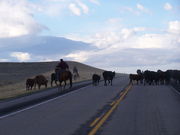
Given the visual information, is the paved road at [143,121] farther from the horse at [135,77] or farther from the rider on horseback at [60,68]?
the horse at [135,77]

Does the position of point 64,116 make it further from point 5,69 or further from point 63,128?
point 5,69

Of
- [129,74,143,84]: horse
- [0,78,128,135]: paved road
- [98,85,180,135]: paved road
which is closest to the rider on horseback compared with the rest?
[0,78,128,135]: paved road

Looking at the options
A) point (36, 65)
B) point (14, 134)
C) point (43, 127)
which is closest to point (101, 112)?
point (43, 127)

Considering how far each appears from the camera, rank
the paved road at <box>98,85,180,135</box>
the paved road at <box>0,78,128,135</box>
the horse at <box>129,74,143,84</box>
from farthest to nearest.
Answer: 1. the horse at <box>129,74,143,84</box>
2. the paved road at <box>0,78,128,135</box>
3. the paved road at <box>98,85,180,135</box>

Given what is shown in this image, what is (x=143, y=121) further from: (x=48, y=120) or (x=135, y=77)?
(x=135, y=77)

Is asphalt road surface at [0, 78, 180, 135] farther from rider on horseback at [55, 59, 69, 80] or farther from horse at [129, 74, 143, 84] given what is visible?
horse at [129, 74, 143, 84]

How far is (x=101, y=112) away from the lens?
734 inches

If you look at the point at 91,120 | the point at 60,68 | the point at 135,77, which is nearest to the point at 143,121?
the point at 91,120

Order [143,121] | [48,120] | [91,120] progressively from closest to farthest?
1. [143,121]
2. [91,120]
3. [48,120]

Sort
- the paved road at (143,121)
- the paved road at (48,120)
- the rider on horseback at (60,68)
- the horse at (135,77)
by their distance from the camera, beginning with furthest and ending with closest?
the horse at (135,77)
the rider on horseback at (60,68)
the paved road at (48,120)
the paved road at (143,121)

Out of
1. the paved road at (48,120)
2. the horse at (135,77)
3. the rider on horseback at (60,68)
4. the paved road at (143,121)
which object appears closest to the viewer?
the paved road at (143,121)

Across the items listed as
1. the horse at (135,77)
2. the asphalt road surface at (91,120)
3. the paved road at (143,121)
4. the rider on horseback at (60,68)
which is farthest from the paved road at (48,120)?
the horse at (135,77)

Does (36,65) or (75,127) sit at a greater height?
(36,65)

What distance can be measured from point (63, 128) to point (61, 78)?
828 inches
